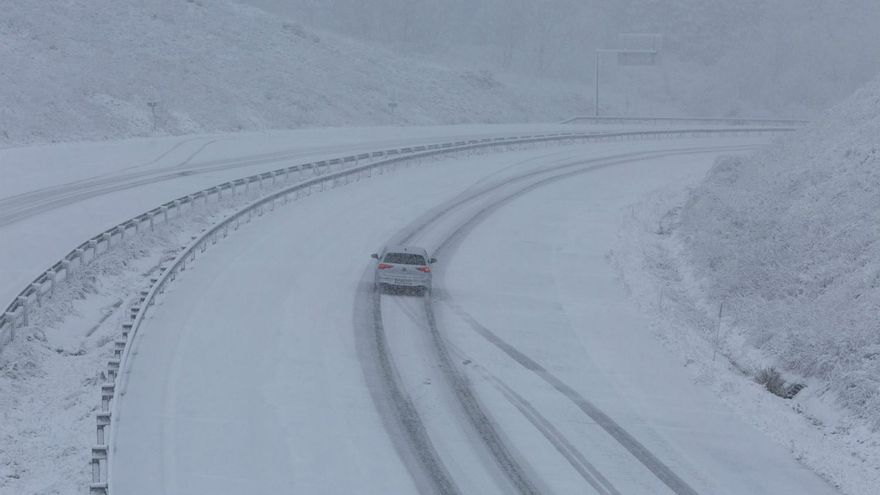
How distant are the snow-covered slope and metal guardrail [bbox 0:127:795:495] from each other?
13.0 meters

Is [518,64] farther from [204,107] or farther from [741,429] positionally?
[741,429]

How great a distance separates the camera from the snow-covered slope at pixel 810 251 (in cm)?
2155

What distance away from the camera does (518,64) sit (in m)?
132

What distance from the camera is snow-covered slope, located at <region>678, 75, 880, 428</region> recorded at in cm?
2155

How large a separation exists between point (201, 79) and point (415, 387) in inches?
1951

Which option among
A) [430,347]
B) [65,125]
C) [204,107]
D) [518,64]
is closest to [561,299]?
[430,347]

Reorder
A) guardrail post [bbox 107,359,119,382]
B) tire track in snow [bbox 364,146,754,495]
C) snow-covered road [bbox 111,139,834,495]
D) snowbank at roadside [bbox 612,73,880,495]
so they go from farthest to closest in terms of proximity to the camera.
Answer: snowbank at roadside [bbox 612,73,880,495] → guardrail post [bbox 107,359,119,382] → tire track in snow [bbox 364,146,754,495] → snow-covered road [bbox 111,139,834,495]

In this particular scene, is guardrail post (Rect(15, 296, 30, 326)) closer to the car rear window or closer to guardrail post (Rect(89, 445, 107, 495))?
guardrail post (Rect(89, 445, 107, 495))

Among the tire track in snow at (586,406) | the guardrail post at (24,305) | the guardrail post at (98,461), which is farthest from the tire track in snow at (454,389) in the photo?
the guardrail post at (24,305)

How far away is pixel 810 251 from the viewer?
27.7 metres

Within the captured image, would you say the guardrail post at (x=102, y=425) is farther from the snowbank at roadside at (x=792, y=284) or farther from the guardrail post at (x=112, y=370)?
the snowbank at roadside at (x=792, y=284)

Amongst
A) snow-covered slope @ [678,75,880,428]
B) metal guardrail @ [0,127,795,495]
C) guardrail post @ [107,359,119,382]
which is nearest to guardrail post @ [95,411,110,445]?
metal guardrail @ [0,127,795,495]

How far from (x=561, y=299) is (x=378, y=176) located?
69.6 ft

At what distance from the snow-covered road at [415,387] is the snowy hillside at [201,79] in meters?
24.3
